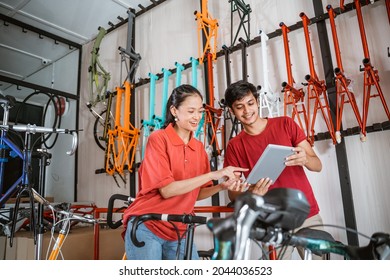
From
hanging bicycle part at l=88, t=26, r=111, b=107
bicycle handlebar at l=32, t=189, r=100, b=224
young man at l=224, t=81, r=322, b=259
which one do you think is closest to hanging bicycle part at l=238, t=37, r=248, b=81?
young man at l=224, t=81, r=322, b=259

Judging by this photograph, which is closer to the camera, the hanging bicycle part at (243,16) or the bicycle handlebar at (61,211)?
the bicycle handlebar at (61,211)

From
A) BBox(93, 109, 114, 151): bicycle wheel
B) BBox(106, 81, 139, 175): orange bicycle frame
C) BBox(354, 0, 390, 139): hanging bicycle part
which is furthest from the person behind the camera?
BBox(93, 109, 114, 151): bicycle wheel

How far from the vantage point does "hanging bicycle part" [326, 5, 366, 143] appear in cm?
211

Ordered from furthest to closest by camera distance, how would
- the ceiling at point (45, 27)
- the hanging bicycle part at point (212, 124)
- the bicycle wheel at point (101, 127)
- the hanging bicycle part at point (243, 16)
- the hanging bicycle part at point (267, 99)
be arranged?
the bicycle wheel at point (101, 127) < the ceiling at point (45, 27) < the hanging bicycle part at point (243, 16) < the hanging bicycle part at point (212, 124) < the hanging bicycle part at point (267, 99)

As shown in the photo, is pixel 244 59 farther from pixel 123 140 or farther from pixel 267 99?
pixel 123 140

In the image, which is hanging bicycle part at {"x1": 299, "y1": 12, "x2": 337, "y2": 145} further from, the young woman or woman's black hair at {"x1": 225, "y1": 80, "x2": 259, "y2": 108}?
the young woman

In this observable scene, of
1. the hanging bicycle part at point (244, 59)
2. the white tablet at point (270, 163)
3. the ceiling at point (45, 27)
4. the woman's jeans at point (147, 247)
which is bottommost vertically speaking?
the woman's jeans at point (147, 247)

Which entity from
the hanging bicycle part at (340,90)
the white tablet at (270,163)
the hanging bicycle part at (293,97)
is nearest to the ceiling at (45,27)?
the hanging bicycle part at (293,97)

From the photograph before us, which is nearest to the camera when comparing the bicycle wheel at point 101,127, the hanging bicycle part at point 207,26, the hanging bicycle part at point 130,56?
the hanging bicycle part at point 207,26

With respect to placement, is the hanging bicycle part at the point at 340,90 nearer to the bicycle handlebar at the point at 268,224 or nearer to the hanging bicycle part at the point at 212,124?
the hanging bicycle part at the point at 212,124

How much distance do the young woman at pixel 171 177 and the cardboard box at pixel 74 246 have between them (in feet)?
4.27

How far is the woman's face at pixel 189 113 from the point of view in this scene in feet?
4.43

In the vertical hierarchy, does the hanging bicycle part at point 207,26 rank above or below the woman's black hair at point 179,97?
above

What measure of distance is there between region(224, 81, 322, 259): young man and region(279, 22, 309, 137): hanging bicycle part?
76 centimetres
